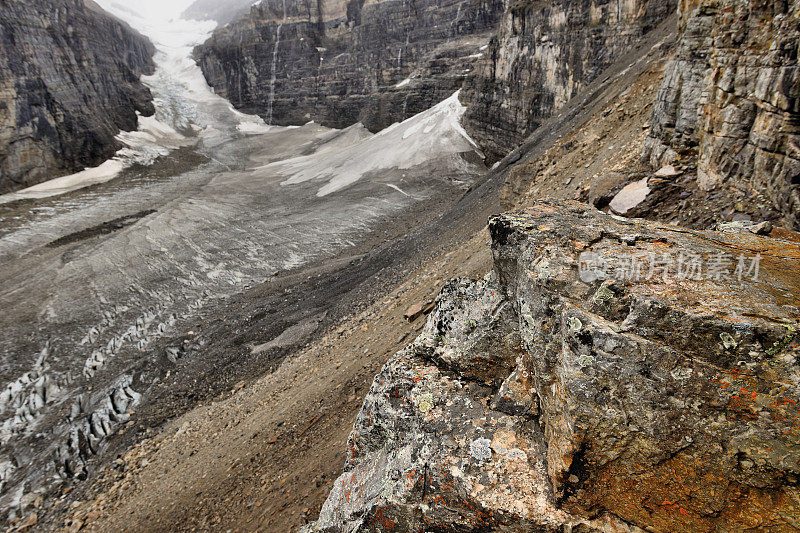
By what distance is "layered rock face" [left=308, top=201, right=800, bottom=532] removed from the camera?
2.65 meters

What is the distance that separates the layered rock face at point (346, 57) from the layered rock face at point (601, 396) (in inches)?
1824

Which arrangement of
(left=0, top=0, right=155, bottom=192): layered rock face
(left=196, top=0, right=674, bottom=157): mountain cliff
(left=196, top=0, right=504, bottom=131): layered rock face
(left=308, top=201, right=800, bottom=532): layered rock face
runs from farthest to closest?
(left=196, top=0, right=504, bottom=131): layered rock face, (left=0, top=0, right=155, bottom=192): layered rock face, (left=196, top=0, right=674, bottom=157): mountain cliff, (left=308, top=201, right=800, bottom=532): layered rock face

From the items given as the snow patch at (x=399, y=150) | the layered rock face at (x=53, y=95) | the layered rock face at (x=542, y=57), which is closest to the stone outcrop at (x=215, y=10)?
the layered rock face at (x=53, y=95)

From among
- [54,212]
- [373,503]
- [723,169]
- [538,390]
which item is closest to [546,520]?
[538,390]

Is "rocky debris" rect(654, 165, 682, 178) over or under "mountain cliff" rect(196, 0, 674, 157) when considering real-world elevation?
under

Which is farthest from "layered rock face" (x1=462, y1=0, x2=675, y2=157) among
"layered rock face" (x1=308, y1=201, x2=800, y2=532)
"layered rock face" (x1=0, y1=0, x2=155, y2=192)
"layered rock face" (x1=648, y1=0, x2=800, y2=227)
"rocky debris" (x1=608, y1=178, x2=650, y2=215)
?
"layered rock face" (x1=0, y1=0, x2=155, y2=192)

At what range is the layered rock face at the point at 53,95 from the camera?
119 ft

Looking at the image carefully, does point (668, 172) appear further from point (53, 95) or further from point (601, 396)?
point (53, 95)

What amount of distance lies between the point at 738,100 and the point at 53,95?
54.8 m

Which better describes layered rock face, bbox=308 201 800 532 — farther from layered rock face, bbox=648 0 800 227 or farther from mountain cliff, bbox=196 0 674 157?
mountain cliff, bbox=196 0 674 157

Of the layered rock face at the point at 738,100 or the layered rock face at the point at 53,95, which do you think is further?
the layered rock face at the point at 53,95

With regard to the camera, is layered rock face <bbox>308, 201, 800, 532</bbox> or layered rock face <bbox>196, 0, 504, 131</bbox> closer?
layered rock face <bbox>308, 201, 800, 532</bbox>

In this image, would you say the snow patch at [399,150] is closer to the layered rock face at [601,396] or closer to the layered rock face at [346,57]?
the layered rock face at [346,57]

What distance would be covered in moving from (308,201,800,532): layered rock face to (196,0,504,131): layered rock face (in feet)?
152
